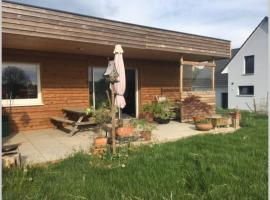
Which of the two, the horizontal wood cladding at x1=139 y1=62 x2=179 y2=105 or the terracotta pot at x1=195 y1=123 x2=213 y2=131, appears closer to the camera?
the terracotta pot at x1=195 y1=123 x2=213 y2=131

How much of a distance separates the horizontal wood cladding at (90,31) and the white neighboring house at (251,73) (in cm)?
1206

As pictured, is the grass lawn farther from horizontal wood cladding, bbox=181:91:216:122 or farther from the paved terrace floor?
horizontal wood cladding, bbox=181:91:216:122

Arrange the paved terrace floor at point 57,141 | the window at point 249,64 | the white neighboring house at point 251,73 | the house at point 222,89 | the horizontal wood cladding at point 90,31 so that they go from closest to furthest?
the paved terrace floor at point 57,141 → the horizontal wood cladding at point 90,31 → the white neighboring house at point 251,73 → the window at point 249,64 → the house at point 222,89

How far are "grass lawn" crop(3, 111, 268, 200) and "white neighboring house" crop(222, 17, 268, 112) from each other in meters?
16.0

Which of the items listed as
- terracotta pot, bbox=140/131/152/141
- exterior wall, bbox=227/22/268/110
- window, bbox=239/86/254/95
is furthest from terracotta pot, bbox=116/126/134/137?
window, bbox=239/86/254/95

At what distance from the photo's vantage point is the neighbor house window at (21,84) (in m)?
8.34

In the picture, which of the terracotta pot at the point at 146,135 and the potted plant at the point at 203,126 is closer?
the terracotta pot at the point at 146,135

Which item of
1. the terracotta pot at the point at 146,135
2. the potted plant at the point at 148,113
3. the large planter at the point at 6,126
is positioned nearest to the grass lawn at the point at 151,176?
the terracotta pot at the point at 146,135

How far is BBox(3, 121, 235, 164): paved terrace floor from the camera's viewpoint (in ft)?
17.2

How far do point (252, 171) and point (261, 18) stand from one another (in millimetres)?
19322

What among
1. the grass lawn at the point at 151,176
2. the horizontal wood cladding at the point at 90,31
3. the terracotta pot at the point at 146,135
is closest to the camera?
the grass lawn at the point at 151,176

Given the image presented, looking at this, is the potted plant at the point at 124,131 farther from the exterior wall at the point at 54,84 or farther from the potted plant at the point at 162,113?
the exterior wall at the point at 54,84

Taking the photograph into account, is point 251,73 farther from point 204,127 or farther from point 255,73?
point 204,127

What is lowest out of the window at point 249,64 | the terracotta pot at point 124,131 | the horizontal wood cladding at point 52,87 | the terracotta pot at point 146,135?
the terracotta pot at point 146,135
